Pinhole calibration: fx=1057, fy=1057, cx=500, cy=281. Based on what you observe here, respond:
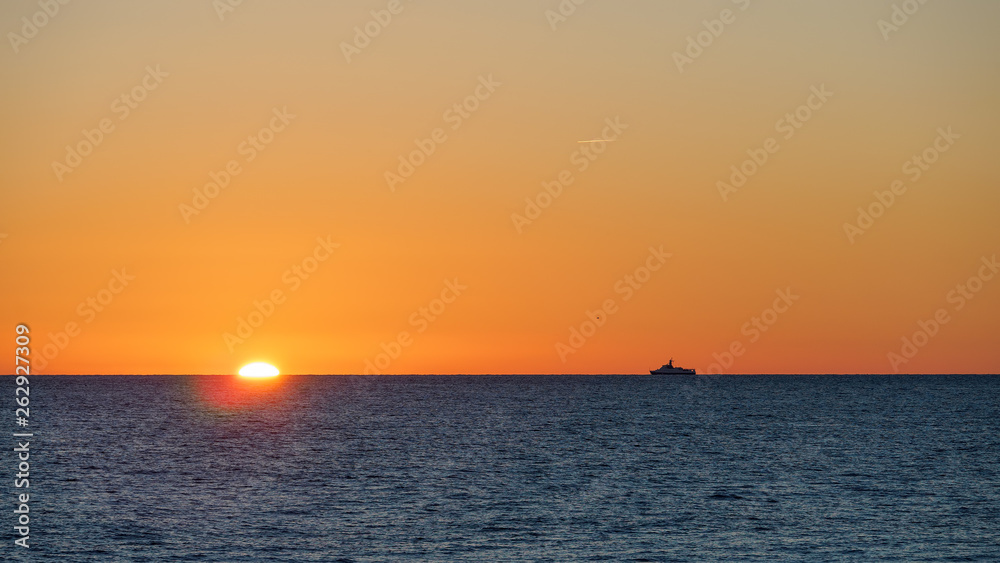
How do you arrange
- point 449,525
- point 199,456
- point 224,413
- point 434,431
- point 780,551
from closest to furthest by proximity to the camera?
1. point 780,551
2. point 449,525
3. point 199,456
4. point 434,431
5. point 224,413

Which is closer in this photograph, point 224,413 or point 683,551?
point 683,551

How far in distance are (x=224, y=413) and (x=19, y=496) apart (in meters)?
123

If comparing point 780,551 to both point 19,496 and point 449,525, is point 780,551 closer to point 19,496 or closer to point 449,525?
point 449,525

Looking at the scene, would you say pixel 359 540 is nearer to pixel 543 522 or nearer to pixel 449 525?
pixel 449 525

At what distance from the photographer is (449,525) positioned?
60.6m

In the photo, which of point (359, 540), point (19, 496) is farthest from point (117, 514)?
point (359, 540)

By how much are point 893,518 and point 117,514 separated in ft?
153

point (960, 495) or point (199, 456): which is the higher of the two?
point (199, 456)

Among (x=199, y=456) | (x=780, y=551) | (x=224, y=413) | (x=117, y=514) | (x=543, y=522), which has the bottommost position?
(x=780, y=551)

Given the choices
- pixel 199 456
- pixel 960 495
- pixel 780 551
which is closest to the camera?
pixel 780 551

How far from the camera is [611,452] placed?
104938 mm

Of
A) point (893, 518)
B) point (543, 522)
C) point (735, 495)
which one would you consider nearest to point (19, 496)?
point (543, 522)

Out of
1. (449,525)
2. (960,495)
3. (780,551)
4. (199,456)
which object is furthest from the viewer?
(199,456)

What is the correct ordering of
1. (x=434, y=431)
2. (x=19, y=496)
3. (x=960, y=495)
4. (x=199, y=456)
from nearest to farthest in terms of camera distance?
(x=19, y=496) → (x=960, y=495) → (x=199, y=456) → (x=434, y=431)
